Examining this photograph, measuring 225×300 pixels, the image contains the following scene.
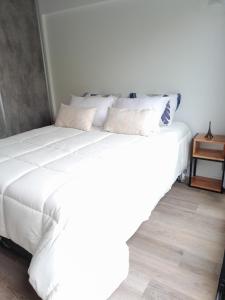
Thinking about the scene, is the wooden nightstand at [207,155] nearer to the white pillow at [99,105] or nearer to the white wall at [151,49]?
the white wall at [151,49]

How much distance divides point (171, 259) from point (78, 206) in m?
0.87

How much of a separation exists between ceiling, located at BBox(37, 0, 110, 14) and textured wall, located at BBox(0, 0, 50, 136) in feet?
0.59

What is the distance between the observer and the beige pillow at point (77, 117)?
100 inches

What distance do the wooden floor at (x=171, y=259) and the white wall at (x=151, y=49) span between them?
1.04 metres

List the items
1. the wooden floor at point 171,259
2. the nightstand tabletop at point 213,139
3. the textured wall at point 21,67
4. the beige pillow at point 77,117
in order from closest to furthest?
the wooden floor at point 171,259 → the nightstand tabletop at point 213,139 → the beige pillow at point 77,117 → the textured wall at point 21,67

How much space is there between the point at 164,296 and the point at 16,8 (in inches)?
141

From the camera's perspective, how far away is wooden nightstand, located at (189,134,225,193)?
2.27 metres

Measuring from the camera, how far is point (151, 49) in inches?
101

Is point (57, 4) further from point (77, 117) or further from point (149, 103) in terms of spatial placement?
point (149, 103)

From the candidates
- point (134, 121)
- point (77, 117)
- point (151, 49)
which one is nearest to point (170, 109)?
point (134, 121)

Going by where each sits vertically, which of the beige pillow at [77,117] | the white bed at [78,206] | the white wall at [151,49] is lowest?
the white bed at [78,206]

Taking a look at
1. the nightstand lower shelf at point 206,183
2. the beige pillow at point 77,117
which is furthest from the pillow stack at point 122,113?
the nightstand lower shelf at point 206,183

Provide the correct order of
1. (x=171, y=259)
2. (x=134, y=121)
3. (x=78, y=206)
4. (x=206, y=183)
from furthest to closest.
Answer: (x=206, y=183) < (x=134, y=121) < (x=171, y=259) < (x=78, y=206)

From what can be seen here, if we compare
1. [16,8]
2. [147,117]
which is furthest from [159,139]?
[16,8]
